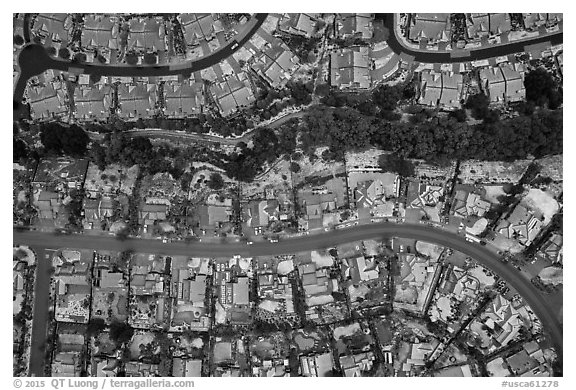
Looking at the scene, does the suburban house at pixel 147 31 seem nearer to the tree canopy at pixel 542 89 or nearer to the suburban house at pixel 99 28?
the suburban house at pixel 99 28

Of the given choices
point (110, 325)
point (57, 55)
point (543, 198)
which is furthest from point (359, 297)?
point (57, 55)

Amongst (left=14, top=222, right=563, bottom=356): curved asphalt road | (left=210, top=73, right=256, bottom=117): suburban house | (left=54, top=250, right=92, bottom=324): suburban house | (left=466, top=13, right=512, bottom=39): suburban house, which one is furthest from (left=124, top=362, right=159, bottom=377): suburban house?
(left=466, top=13, right=512, bottom=39): suburban house

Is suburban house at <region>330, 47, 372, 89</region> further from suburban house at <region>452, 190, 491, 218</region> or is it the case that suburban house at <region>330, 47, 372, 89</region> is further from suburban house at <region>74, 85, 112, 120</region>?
suburban house at <region>74, 85, 112, 120</region>

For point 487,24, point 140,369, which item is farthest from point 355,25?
point 140,369

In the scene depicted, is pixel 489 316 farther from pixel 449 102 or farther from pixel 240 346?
pixel 240 346

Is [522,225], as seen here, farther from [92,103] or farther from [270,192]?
[92,103]

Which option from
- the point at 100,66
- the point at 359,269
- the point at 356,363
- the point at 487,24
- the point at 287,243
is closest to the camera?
the point at 356,363

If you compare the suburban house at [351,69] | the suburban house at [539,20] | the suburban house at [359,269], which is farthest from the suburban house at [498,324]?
the suburban house at [539,20]

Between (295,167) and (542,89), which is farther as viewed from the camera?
(295,167)
